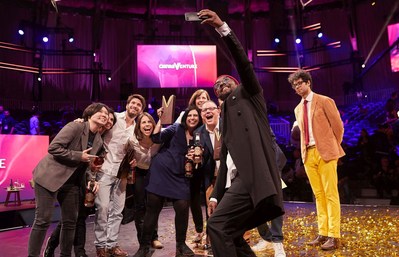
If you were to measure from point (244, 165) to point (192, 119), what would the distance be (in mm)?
1783

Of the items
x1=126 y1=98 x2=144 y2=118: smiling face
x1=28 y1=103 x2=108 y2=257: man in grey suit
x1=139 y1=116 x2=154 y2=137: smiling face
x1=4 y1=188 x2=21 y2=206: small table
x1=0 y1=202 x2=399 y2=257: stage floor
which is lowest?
x1=0 y1=202 x2=399 y2=257: stage floor

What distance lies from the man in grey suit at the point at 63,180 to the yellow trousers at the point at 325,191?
2209mm

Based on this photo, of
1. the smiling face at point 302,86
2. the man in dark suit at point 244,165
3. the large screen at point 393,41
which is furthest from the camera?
the large screen at point 393,41

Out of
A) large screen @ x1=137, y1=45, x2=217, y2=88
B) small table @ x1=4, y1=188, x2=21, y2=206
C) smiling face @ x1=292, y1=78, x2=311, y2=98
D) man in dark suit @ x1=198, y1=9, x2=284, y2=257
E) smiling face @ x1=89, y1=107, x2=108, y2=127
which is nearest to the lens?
man in dark suit @ x1=198, y1=9, x2=284, y2=257

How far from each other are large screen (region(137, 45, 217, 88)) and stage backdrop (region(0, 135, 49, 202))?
937 centimetres

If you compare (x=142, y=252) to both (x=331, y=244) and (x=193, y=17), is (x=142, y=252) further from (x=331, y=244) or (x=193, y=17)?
(x=193, y=17)

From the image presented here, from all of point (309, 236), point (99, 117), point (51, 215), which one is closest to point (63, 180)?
point (51, 215)

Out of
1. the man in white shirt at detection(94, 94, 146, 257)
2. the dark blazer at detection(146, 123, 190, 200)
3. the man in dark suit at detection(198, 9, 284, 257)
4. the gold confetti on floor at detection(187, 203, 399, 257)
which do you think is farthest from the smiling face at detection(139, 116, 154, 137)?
the man in dark suit at detection(198, 9, 284, 257)

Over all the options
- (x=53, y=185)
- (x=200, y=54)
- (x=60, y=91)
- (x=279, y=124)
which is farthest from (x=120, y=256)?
(x=60, y=91)

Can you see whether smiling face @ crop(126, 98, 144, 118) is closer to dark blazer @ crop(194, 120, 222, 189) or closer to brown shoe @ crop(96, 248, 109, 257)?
dark blazer @ crop(194, 120, 222, 189)

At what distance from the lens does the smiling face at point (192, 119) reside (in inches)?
156

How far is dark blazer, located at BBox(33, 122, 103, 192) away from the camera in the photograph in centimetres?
322

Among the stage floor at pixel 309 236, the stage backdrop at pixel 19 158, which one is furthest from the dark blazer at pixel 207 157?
the stage backdrop at pixel 19 158

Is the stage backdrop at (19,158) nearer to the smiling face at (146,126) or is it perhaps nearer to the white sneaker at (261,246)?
the smiling face at (146,126)
